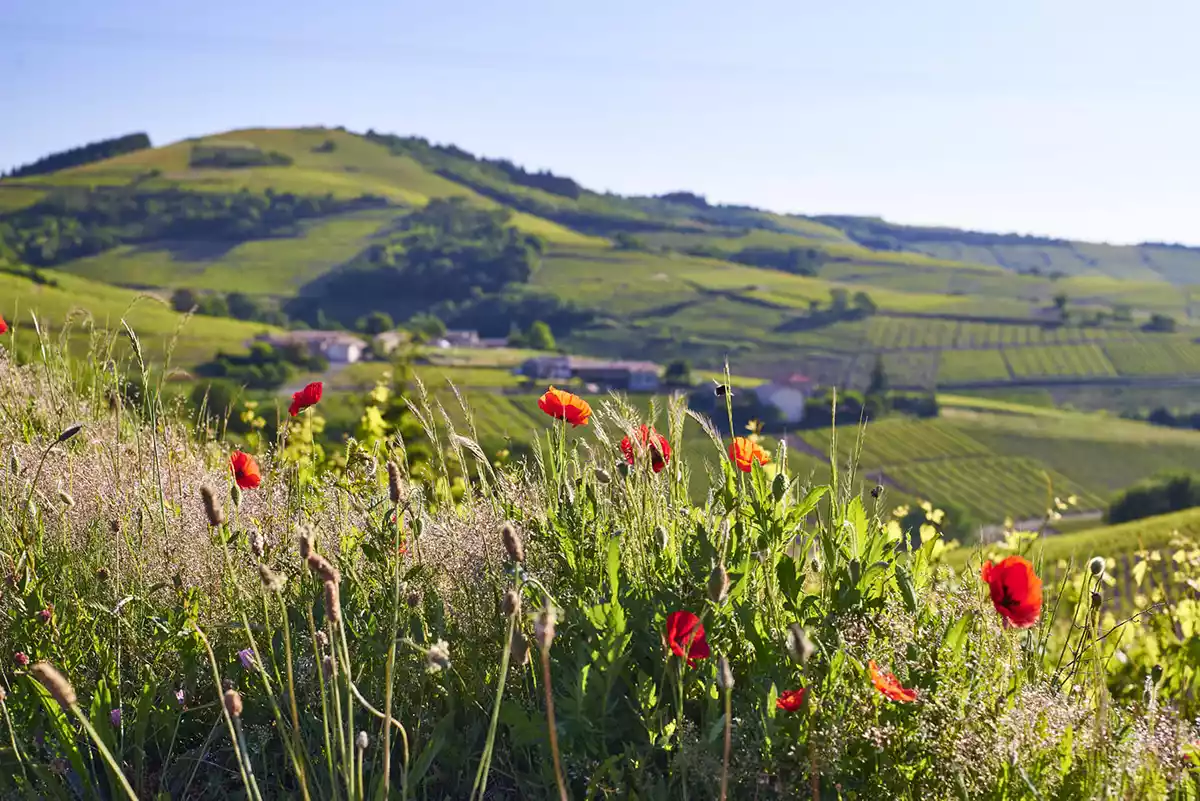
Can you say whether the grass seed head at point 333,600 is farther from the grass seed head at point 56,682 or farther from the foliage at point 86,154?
the foliage at point 86,154

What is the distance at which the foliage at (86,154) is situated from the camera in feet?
568

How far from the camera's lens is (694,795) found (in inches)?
86.7

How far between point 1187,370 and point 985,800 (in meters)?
125

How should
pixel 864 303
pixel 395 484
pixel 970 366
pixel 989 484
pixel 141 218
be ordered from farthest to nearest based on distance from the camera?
1. pixel 141 218
2. pixel 864 303
3. pixel 970 366
4. pixel 989 484
5. pixel 395 484

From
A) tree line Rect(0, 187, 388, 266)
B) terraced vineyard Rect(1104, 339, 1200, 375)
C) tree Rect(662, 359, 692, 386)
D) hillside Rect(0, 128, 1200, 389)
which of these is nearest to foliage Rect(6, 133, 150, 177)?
hillside Rect(0, 128, 1200, 389)

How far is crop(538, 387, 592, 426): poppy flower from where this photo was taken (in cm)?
284

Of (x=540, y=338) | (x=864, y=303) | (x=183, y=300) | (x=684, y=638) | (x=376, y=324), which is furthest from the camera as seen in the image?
(x=864, y=303)

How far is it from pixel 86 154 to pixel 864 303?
475 feet

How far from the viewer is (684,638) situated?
2066 mm

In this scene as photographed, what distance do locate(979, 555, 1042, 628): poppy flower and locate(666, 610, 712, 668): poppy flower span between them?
64cm

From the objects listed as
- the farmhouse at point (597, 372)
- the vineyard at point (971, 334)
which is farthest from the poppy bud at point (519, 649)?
the vineyard at point (971, 334)

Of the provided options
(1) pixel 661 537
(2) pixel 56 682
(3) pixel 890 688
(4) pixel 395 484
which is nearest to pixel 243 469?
(4) pixel 395 484

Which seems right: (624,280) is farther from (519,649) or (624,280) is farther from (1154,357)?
(519,649)

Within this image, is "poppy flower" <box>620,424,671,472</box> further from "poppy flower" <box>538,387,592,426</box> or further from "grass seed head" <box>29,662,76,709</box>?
"grass seed head" <box>29,662,76,709</box>
